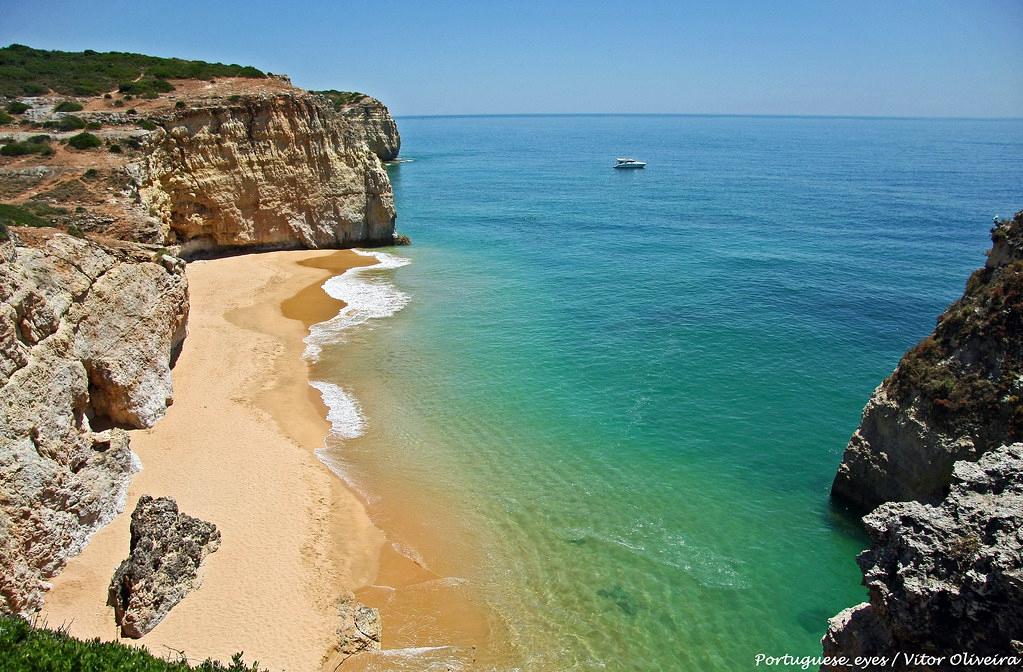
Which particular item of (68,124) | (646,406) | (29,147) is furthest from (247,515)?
(68,124)

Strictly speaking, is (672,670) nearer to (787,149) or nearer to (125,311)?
(125,311)

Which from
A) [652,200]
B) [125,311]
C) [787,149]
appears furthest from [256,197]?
[787,149]

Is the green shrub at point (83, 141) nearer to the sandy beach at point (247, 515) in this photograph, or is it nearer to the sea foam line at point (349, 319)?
the sandy beach at point (247, 515)

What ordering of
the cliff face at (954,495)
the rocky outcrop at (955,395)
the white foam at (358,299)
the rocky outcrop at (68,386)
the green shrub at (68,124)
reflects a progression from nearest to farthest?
the cliff face at (954,495), the rocky outcrop at (68,386), the rocky outcrop at (955,395), the white foam at (358,299), the green shrub at (68,124)

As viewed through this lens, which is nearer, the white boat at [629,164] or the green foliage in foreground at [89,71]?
the green foliage in foreground at [89,71]

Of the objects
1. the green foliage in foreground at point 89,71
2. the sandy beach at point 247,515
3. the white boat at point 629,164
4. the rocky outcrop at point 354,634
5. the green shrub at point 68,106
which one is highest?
the green foliage in foreground at point 89,71

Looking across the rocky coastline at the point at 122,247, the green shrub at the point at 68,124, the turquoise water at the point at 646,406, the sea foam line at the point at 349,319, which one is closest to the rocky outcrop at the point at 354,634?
the turquoise water at the point at 646,406
